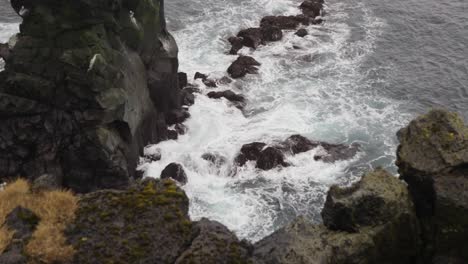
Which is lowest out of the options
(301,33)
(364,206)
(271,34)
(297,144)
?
(297,144)

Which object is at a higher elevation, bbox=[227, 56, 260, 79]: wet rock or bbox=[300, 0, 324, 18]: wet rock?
bbox=[300, 0, 324, 18]: wet rock

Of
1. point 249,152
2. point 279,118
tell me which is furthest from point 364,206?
point 279,118

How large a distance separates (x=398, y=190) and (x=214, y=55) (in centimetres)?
4021

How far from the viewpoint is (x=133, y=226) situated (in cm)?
1447

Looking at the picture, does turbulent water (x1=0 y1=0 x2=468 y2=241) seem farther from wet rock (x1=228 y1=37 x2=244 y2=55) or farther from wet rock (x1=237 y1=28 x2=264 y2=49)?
wet rock (x1=237 y1=28 x2=264 y2=49)

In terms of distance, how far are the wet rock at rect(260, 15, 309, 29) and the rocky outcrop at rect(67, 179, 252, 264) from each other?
169 feet

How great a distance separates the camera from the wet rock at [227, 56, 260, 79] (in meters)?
53.6

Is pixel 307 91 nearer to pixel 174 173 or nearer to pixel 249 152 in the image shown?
pixel 249 152

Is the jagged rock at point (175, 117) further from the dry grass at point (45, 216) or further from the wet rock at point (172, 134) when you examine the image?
the dry grass at point (45, 216)

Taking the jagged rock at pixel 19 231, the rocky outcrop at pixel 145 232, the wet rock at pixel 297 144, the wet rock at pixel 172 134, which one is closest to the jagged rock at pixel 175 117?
the wet rock at pixel 172 134

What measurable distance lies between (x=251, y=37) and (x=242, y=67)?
24.0ft

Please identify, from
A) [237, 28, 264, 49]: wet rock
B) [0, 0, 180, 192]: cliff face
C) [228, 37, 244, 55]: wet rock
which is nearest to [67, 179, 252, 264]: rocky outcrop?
[0, 0, 180, 192]: cliff face

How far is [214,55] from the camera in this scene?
58000 mm

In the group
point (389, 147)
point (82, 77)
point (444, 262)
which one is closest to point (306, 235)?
point (444, 262)
